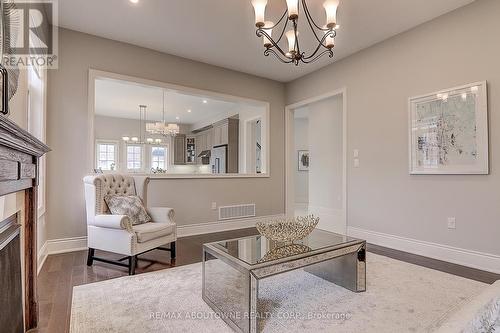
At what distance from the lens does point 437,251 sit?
10.7 feet

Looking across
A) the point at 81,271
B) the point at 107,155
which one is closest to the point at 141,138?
the point at 107,155

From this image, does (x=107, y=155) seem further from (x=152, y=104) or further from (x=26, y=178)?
(x=26, y=178)

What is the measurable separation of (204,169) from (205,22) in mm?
6047

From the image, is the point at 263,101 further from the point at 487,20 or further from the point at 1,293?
the point at 1,293

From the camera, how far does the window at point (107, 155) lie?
8.57m

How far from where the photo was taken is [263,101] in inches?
211

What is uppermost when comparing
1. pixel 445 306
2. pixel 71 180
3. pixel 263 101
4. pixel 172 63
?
pixel 172 63

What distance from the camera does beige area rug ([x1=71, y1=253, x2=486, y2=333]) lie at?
5.90ft

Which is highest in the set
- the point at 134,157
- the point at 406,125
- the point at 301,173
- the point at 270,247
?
the point at 406,125

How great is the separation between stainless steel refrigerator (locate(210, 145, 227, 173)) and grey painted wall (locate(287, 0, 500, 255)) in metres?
3.77

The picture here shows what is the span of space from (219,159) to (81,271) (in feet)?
Answer: 17.9

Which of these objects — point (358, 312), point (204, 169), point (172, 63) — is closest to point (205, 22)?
point (172, 63)

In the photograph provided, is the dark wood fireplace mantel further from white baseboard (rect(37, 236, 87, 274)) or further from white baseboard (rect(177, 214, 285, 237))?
white baseboard (rect(177, 214, 285, 237))

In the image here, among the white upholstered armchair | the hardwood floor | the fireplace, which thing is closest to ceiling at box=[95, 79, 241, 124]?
the white upholstered armchair
